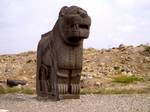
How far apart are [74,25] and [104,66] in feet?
49.4

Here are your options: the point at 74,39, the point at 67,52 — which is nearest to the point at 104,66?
the point at 67,52

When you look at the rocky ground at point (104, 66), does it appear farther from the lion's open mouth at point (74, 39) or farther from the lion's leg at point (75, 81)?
the lion's open mouth at point (74, 39)

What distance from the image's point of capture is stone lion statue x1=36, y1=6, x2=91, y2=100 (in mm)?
14906

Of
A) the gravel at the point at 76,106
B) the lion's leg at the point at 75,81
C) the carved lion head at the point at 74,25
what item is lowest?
the gravel at the point at 76,106

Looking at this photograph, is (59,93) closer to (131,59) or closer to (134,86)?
(134,86)

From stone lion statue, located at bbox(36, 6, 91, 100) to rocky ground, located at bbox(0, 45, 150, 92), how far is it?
7.93m

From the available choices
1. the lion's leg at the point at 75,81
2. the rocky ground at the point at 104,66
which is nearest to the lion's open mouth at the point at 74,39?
the lion's leg at the point at 75,81

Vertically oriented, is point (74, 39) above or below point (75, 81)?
above

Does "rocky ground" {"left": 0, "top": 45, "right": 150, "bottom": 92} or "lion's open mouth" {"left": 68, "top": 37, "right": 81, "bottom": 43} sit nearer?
"lion's open mouth" {"left": 68, "top": 37, "right": 81, "bottom": 43}

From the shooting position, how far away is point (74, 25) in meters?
14.9

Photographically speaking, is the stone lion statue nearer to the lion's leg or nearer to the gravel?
the lion's leg

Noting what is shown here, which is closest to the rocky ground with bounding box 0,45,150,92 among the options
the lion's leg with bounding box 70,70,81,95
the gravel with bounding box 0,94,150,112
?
the lion's leg with bounding box 70,70,81,95

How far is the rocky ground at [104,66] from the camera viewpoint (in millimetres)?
26069

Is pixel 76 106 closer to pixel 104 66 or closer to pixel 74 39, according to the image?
pixel 74 39
